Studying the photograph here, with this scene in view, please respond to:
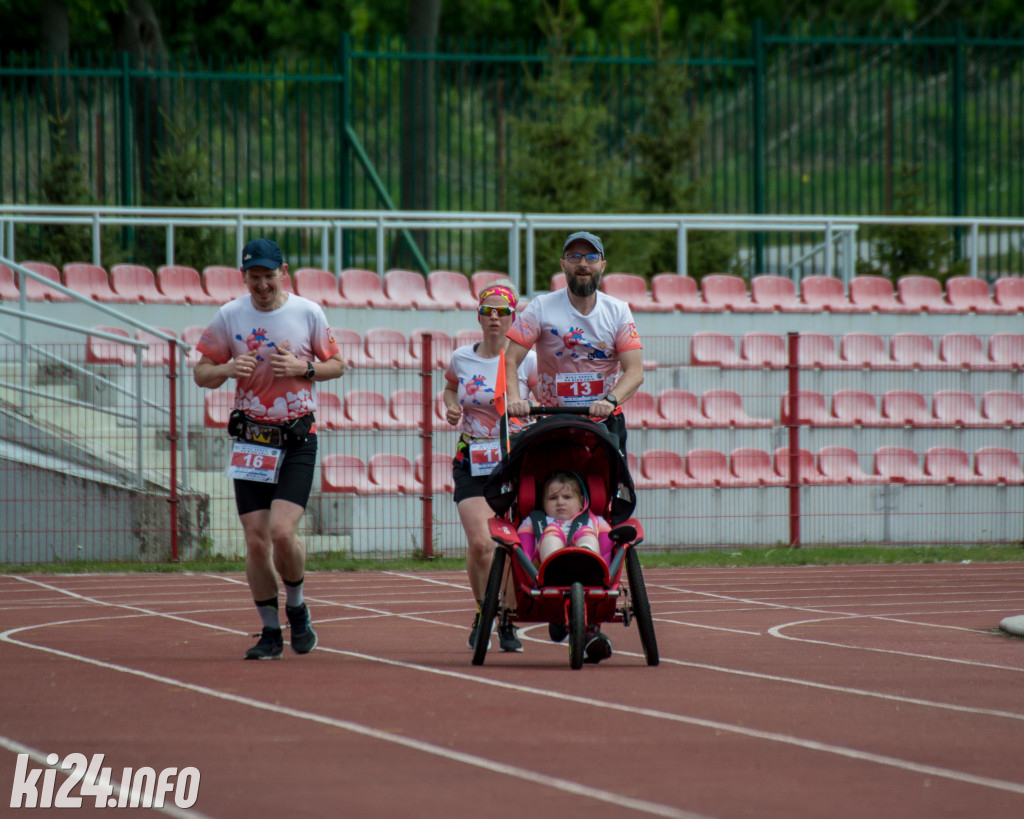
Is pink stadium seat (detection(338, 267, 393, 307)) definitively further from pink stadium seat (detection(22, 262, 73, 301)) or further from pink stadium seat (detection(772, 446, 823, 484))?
pink stadium seat (detection(772, 446, 823, 484))

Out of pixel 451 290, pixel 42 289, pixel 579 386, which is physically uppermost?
A: pixel 451 290

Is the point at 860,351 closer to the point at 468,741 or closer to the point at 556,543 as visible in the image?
the point at 556,543

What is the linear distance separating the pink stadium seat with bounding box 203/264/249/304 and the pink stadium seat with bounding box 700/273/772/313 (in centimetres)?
583

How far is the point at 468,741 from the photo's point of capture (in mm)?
5684

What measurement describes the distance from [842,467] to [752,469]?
3.81ft

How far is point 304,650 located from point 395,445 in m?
6.28

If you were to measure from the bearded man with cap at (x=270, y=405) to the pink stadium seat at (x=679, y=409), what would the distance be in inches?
309

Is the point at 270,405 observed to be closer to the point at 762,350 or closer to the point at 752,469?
the point at 752,469

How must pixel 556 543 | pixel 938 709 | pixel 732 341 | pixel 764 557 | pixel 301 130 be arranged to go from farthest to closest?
pixel 301 130
pixel 732 341
pixel 764 557
pixel 556 543
pixel 938 709

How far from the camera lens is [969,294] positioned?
19.9 meters

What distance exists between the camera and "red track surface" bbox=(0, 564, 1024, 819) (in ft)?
16.0

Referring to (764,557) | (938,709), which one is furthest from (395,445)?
(938,709)

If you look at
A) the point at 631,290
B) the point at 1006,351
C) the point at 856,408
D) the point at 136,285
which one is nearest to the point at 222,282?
the point at 136,285

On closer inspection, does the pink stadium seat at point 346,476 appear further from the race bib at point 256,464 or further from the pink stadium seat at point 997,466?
the pink stadium seat at point 997,466
